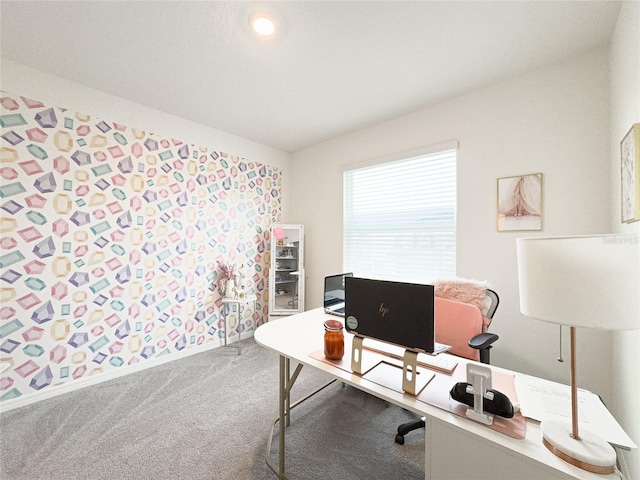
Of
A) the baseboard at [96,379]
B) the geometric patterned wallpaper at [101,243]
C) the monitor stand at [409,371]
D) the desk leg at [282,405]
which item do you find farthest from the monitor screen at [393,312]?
the baseboard at [96,379]

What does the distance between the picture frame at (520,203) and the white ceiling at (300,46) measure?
0.87 metres

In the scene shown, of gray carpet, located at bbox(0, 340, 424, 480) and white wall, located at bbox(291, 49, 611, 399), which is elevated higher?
white wall, located at bbox(291, 49, 611, 399)

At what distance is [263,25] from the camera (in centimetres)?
166

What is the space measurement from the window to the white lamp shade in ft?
6.04

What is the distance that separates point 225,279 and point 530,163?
3281 mm

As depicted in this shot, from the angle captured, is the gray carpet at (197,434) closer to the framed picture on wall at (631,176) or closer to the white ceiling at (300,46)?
the framed picture on wall at (631,176)

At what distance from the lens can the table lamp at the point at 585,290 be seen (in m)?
0.69

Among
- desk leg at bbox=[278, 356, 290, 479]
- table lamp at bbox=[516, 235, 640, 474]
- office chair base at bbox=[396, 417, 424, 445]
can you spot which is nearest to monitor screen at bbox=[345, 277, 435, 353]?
table lamp at bbox=[516, 235, 640, 474]

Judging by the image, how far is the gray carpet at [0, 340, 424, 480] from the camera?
1527 mm

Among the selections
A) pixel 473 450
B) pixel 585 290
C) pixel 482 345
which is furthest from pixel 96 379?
pixel 585 290

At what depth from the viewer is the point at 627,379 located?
1.39 m

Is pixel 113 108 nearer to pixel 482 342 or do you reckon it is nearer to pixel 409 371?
pixel 409 371

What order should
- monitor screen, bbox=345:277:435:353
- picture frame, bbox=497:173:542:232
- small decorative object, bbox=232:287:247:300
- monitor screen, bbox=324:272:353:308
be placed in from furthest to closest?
small decorative object, bbox=232:287:247:300 → monitor screen, bbox=324:272:353:308 → picture frame, bbox=497:173:542:232 → monitor screen, bbox=345:277:435:353

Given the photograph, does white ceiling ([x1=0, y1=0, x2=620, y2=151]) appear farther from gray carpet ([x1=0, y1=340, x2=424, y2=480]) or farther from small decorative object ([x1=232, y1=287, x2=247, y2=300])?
gray carpet ([x1=0, y1=340, x2=424, y2=480])
